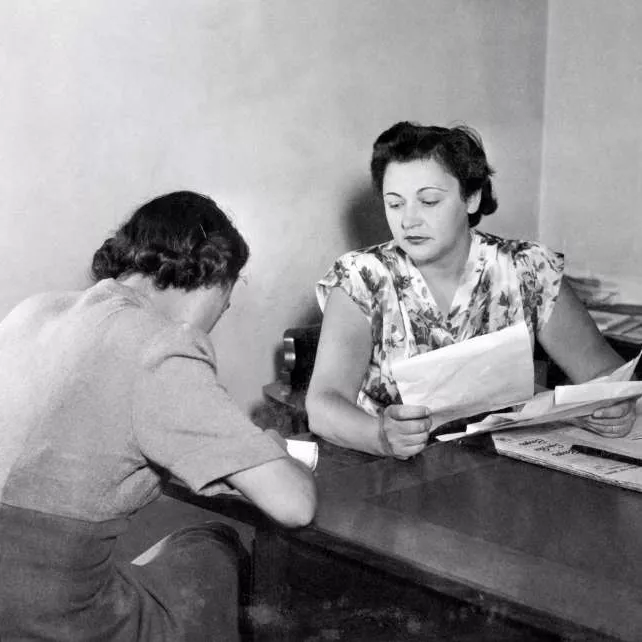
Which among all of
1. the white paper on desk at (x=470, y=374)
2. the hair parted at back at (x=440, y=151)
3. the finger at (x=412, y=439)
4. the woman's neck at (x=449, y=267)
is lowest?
the finger at (x=412, y=439)

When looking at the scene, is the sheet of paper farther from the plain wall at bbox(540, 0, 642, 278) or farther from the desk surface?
the plain wall at bbox(540, 0, 642, 278)

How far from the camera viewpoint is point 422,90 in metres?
2.91

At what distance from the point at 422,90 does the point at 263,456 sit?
6.48 feet

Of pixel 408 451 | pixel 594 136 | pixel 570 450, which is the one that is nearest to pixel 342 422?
pixel 408 451

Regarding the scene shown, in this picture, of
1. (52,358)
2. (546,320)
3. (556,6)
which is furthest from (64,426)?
(556,6)

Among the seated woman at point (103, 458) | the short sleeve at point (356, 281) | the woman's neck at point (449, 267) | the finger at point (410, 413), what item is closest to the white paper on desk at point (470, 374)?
the finger at point (410, 413)

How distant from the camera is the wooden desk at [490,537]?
0.98 meters

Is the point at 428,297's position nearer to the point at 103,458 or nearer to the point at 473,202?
the point at 473,202

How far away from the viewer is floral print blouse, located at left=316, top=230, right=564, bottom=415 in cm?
207

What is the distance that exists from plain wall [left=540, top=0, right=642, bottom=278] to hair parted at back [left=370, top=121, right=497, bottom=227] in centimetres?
125

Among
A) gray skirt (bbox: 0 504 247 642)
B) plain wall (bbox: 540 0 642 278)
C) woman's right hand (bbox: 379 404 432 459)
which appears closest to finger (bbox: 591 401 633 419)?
woman's right hand (bbox: 379 404 432 459)

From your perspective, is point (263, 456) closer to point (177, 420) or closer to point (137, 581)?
point (177, 420)

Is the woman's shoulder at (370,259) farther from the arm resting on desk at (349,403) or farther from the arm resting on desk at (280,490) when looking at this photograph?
the arm resting on desk at (280,490)

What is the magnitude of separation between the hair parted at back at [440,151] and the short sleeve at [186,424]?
3.45 feet
